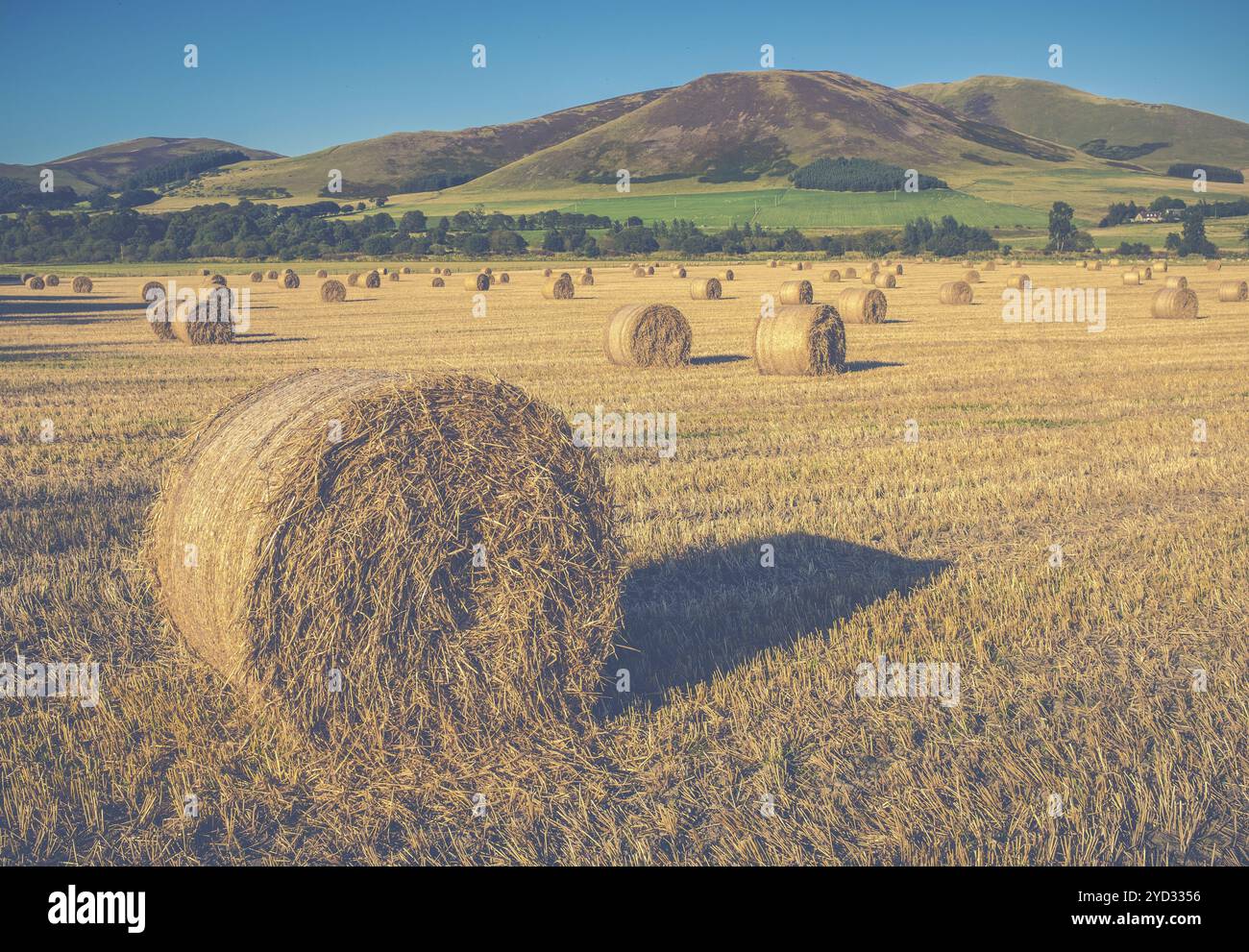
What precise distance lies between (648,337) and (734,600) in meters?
14.2

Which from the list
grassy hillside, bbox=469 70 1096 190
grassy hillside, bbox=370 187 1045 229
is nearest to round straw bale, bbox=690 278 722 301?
grassy hillside, bbox=370 187 1045 229

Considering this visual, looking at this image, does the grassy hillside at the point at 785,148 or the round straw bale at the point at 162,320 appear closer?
the round straw bale at the point at 162,320

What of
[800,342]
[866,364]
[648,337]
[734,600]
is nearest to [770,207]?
[866,364]

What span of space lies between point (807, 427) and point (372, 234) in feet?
304

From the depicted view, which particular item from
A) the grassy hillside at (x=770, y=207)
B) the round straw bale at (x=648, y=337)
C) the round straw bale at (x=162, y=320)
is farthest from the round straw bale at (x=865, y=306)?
the grassy hillside at (x=770, y=207)

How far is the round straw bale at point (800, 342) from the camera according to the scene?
64.8ft

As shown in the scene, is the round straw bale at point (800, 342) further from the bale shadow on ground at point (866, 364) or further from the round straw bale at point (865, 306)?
the round straw bale at point (865, 306)

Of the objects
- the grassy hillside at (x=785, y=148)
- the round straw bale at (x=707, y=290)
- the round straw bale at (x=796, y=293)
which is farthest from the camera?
the grassy hillside at (x=785, y=148)

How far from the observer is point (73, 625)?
746 centimetres

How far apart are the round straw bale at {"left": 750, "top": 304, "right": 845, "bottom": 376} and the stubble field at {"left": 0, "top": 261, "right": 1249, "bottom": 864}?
4096 mm

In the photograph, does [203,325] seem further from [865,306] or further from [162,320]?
[865,306]

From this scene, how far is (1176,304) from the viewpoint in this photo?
3259cm

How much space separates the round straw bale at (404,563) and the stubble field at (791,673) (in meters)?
0.28
